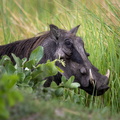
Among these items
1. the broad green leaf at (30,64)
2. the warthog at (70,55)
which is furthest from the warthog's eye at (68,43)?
the broad green leaf at (30,64)

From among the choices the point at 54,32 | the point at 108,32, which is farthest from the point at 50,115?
the point at 108,32

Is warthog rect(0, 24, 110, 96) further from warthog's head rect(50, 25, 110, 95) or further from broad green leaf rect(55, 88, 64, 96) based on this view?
broad green leaf rect(55, 88, 64, 96)

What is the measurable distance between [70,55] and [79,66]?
16 cm

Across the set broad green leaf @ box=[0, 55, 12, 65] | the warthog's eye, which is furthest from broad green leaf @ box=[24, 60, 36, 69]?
the warthog's eye

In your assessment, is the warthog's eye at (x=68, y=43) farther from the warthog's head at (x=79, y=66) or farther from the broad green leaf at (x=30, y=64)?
the broad green leaf at (x=30, y=64)

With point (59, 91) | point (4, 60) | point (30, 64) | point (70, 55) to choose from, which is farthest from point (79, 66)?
point (4, 60)

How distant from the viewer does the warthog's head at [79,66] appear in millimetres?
4359

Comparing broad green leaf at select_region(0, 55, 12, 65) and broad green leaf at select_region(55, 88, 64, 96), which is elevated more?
broad green leaf at select_region(55, 88, 64, 96)

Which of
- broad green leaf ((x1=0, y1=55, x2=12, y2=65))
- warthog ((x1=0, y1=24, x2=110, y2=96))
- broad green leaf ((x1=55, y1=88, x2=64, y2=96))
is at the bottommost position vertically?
broad green leaf ((x1=0, y1=55, x2=12, y2=65))

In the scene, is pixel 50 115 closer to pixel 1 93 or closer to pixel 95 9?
pixel 1 93

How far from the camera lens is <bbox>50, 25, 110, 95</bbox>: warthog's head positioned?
4.36 meters

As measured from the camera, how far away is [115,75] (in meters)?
4.88

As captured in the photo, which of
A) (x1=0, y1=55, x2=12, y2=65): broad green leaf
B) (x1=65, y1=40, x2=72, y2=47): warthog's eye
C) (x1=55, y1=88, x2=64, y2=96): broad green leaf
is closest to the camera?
(x1=55, y1=88, x2=64, y2=96): broad green leaf

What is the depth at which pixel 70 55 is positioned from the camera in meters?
4.48
